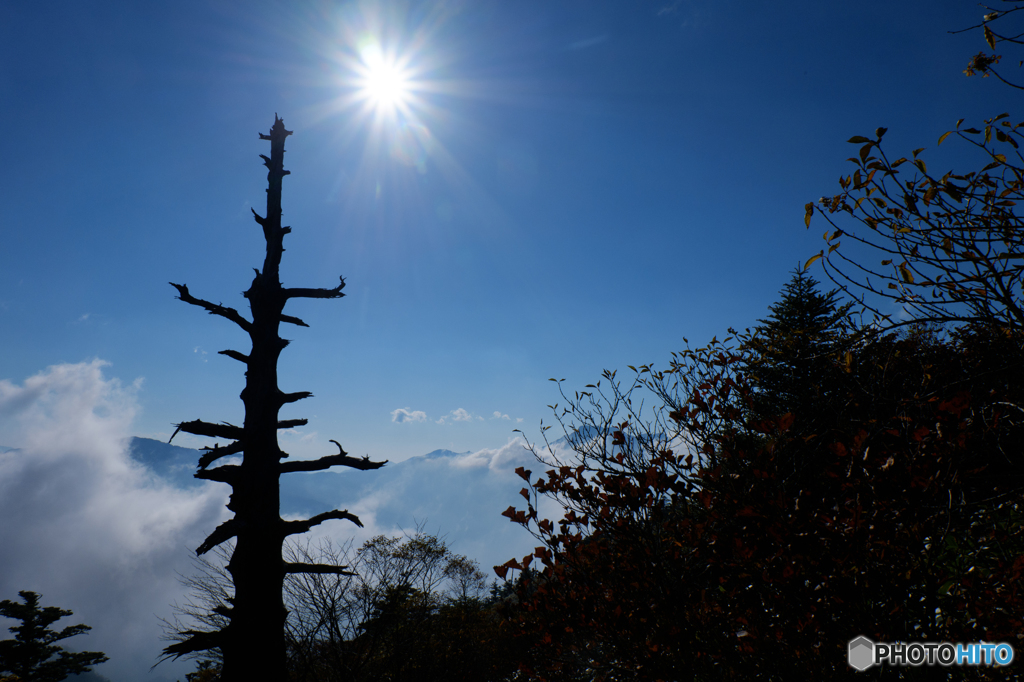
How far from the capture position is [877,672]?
9.21 ft

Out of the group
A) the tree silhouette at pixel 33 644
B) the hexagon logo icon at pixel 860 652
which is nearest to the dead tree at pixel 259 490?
the hexagon logo icon at pixel 860 652

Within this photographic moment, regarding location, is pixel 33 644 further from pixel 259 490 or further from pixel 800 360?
pixel 800 360

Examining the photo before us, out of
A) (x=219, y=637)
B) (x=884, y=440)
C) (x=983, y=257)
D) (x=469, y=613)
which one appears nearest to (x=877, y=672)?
(x=884, y=440)

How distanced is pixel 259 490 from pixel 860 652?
240 inches

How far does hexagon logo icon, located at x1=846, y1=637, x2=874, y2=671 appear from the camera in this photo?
283cm

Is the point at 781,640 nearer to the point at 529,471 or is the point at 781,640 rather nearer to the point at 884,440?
the point at 884,440

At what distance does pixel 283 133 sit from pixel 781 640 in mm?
8919

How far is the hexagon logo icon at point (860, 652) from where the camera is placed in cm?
283

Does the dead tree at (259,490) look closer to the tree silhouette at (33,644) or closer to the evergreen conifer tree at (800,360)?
the evergreen conifer tree at (800,360)

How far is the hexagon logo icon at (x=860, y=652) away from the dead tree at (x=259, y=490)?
5.26 meters

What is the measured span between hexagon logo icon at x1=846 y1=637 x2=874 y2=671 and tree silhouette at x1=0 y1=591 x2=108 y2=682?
5062cm

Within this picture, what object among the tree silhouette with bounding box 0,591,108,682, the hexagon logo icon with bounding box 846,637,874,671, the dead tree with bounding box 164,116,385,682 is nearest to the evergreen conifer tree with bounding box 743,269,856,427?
the hexagon logo icon with bounding box 846,637,874,671

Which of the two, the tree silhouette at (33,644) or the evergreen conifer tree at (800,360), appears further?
the tree silhouette at (33,644)

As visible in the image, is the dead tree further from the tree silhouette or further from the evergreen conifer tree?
the tree silhouette
